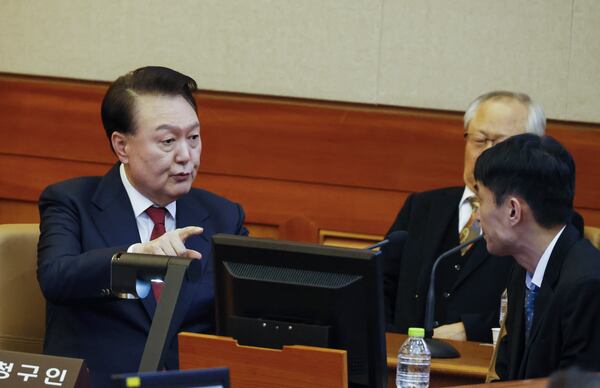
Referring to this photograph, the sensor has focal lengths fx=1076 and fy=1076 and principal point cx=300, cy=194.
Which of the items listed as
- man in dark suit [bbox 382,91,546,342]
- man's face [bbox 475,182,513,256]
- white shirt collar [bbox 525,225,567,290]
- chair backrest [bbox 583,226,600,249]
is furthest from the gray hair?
white shirt collar [bbox 525,225,567,290]

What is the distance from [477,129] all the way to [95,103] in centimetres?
169

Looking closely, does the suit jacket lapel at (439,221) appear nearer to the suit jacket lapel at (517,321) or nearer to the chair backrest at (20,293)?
the suit jacket lapel at (517,321)

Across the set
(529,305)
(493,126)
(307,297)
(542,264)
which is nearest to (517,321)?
(529,305)

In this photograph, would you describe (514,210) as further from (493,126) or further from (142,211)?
(493,126)

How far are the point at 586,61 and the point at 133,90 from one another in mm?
2083

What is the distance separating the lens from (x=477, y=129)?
3.96m

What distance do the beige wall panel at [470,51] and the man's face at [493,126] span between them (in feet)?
1.35

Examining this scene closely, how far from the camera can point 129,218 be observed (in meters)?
2.98

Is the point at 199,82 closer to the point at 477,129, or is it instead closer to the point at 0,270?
the point at 477,129

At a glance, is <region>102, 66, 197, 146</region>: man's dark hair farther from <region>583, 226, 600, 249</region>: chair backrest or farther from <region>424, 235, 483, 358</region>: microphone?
<region>583, 226, 600, 249</region>: chair backrest

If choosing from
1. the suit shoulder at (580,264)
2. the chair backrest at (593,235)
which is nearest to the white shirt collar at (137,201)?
the suit shoulder at (580,264)

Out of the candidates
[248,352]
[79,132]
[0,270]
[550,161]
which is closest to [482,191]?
[550,161]

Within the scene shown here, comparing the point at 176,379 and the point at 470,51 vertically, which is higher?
the point at 470,51

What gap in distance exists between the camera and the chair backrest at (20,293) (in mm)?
3131
